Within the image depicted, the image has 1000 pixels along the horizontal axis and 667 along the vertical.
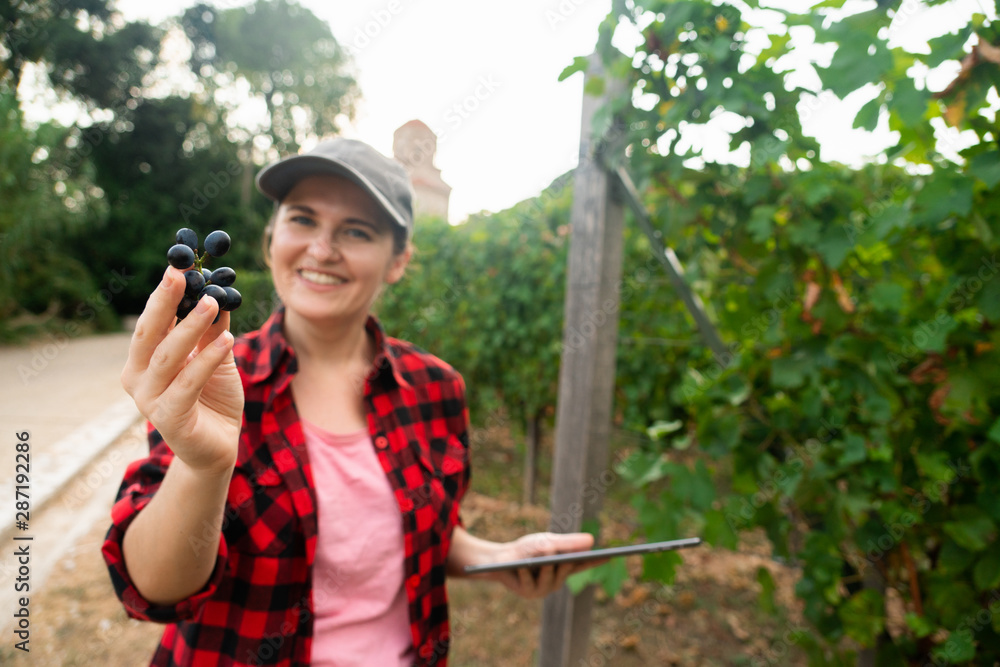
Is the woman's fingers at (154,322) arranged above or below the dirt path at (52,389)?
above

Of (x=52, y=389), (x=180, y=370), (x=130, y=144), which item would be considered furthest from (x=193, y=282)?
(x=130, y=144)

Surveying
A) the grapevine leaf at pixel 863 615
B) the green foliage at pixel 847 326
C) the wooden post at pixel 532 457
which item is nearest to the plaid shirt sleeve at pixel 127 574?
the green foliage at pixel 847 326

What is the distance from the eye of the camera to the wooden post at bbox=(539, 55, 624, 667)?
2.20 m

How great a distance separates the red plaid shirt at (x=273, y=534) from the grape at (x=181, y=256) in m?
0.58

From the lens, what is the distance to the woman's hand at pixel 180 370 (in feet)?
2.10

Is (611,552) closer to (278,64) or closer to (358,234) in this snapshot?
(358,234)

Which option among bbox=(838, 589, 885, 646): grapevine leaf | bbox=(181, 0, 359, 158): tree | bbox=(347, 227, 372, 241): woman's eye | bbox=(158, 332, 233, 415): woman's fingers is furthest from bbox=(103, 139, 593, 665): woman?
bbox=(181, 0, 359, 158): tree

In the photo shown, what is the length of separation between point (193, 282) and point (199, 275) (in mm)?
12

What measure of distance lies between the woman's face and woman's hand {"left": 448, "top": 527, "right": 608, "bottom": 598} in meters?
0.81

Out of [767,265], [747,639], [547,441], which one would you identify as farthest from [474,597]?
[767,265]

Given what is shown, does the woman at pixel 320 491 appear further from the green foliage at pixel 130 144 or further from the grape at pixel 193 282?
the green foliage at pixel 130 144

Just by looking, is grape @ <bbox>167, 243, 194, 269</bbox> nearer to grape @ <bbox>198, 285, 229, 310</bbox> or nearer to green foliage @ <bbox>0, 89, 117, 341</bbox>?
grape @ <bbox>198, 285, 229, 310</bbox>

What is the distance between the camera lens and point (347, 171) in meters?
1.28

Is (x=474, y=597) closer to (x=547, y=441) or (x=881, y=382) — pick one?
(x=547, y=441)
